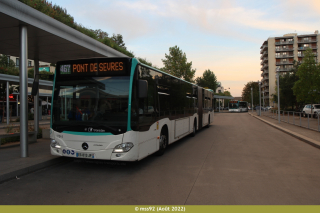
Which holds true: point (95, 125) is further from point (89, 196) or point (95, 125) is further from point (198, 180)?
point (198, 180)

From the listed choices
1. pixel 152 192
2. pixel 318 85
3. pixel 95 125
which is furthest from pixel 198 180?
pixel 318 85

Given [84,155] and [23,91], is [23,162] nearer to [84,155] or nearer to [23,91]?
[84,155]

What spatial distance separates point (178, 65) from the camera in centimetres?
5281

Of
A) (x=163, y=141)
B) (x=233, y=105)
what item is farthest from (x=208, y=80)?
(x=163, y=141)

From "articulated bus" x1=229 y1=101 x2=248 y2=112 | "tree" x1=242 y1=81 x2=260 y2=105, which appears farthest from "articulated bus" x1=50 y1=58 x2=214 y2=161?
"tree" x1=242 y1=81 x2=260 y2=105

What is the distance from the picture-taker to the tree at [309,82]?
27.5 m

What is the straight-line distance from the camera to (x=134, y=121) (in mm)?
6090

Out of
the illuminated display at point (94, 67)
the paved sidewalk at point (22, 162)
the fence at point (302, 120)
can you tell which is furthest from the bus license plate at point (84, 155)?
the fence at point (302, 120)

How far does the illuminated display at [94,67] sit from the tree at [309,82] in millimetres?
27490

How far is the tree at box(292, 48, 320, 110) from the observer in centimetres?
2750

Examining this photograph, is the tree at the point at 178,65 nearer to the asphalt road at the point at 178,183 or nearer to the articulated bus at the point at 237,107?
the articulated bus at the point at 237,107

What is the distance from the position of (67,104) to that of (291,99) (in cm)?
4722

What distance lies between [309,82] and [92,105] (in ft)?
94.9

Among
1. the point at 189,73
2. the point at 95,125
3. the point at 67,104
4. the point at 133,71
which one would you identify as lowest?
the point at 95,125
